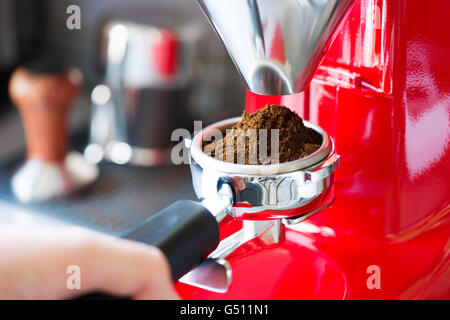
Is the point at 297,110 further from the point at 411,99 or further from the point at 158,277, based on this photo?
the point at 158,277

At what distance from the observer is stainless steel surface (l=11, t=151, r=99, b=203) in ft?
4.04

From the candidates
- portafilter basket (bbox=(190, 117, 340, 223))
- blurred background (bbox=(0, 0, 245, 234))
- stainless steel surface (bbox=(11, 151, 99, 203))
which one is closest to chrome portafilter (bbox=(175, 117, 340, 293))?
portafilter basket (bbox=(190, 117, 340, 223))

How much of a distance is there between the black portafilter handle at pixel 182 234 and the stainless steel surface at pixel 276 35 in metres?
0.09

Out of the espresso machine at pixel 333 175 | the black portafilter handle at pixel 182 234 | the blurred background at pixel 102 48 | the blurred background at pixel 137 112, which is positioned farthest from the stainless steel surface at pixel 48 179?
the black portafilter handle at pixel 182 234

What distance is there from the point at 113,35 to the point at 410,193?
1014 millimetres

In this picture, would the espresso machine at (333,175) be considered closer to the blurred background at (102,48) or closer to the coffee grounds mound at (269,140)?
the coffee grounds mound at (269,140)

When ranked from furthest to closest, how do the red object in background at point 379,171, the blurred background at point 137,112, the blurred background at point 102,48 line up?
the blurred background at point 102,48 < the blurred background at point 137,112 < the red object in background at point 379,171

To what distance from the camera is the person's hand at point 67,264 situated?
27cm

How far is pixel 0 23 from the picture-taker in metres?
1.64

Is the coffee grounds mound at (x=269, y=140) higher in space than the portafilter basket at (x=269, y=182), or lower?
higher

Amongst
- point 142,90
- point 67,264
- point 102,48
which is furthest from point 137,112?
point 67,264

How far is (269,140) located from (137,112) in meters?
0.99

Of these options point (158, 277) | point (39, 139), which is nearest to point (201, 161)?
point (158, 277)

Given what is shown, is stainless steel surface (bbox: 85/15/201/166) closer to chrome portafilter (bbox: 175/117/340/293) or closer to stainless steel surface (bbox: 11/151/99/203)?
stainless steel surface (bbox: 11/151/99/203)
